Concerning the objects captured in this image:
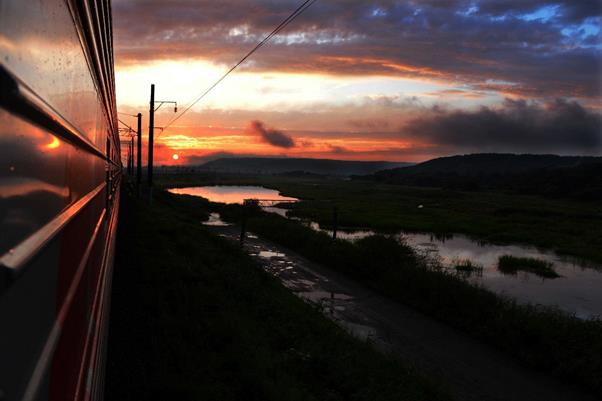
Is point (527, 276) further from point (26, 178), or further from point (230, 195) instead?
point (230, 195)

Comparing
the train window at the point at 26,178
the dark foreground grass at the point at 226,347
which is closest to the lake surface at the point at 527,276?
the dark foreground grass at the point at 226,347

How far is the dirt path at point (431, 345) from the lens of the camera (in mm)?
7879

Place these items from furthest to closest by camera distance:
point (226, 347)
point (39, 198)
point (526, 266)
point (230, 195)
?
point (230, 195)
point (526, 266)
point (226, 347)
point (39, 198)

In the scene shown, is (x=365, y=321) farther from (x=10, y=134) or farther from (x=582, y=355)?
(x=10, y=134)

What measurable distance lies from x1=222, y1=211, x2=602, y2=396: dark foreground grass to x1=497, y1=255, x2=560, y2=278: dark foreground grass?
7856mm

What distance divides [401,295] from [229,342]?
7368 millimetres

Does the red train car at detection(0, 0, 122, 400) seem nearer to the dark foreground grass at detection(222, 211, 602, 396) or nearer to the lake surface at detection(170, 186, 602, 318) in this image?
the dark foreground grass at detection(222, 211, 602, 396)

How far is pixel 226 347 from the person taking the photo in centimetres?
670

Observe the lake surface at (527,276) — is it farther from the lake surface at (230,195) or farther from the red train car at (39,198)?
the lake surface at (230,195)

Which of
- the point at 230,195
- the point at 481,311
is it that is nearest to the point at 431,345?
the point at 481,311

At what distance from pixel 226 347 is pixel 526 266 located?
18.8 metres

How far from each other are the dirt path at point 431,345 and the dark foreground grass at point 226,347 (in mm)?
1070

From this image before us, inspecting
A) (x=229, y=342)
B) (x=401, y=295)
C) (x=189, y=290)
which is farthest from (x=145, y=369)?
(x=401, y=295)

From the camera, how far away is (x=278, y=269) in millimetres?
16375
